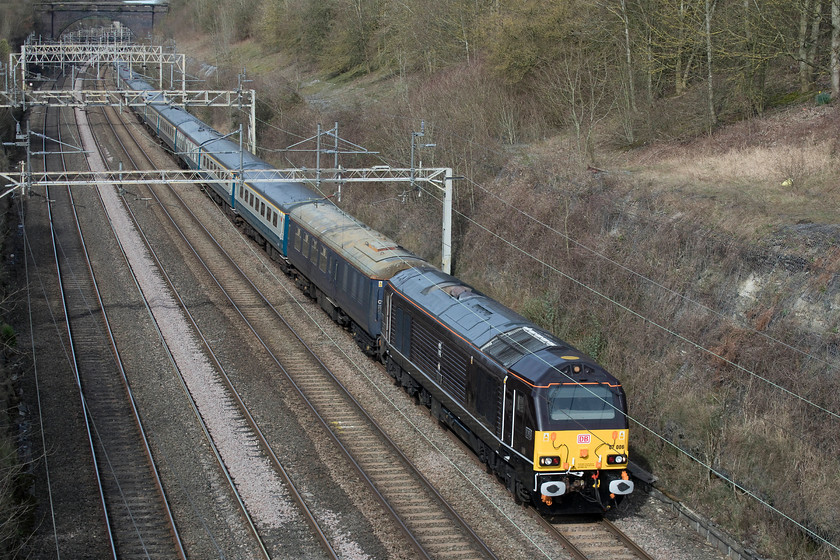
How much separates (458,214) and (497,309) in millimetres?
12757

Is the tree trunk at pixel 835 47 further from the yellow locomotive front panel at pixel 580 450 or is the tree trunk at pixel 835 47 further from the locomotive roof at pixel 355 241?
the yellow locomotive front panel at pixel 580 450

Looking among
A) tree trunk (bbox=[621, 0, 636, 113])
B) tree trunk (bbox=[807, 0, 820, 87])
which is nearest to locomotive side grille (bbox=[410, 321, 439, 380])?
tree trunk (bbox=[807, 0, 820, 87])

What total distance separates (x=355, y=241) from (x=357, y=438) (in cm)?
662

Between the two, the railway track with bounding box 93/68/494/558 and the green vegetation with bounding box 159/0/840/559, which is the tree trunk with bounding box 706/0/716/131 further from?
the railway track with bounding box 93/68/494/558

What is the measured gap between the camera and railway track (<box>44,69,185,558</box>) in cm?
1338

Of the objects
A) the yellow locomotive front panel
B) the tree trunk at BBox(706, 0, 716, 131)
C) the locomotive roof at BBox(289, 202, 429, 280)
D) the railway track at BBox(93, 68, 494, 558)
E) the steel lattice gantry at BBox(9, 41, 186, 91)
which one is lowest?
the railway track at BBox(93, 68, 494, 558)

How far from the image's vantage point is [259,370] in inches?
793

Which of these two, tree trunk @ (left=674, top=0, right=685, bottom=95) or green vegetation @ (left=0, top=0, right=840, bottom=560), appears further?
tree trunk @ (left=674, top=0, right=685, bottom=95)

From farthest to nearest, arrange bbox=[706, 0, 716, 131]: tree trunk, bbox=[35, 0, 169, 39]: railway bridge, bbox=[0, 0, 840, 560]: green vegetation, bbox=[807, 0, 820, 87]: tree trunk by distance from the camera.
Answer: bbox=[35, 0, 169, 39]: railway bridge
bbox=[706, 0, 716, 131]: tree trunk
bbox=[807, 0, 820, 87]: tree trunk
bbox=[0, 0, 840, 560]: green vegetation

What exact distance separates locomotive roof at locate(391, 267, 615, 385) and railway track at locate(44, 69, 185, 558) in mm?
5876

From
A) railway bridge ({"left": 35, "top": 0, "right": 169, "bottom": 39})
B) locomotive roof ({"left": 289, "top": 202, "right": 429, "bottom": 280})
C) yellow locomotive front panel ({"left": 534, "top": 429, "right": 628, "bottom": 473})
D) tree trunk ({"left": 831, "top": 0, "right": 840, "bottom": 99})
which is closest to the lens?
yellow locomotive front panel ({"left": 534, "top": 429, "right": 628, "bottom": 473})

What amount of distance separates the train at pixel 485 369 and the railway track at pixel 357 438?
3.99 feet

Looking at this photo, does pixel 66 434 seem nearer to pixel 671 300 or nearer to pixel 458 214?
pixel 671 300

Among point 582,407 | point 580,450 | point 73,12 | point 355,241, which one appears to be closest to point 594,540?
point 580,450
